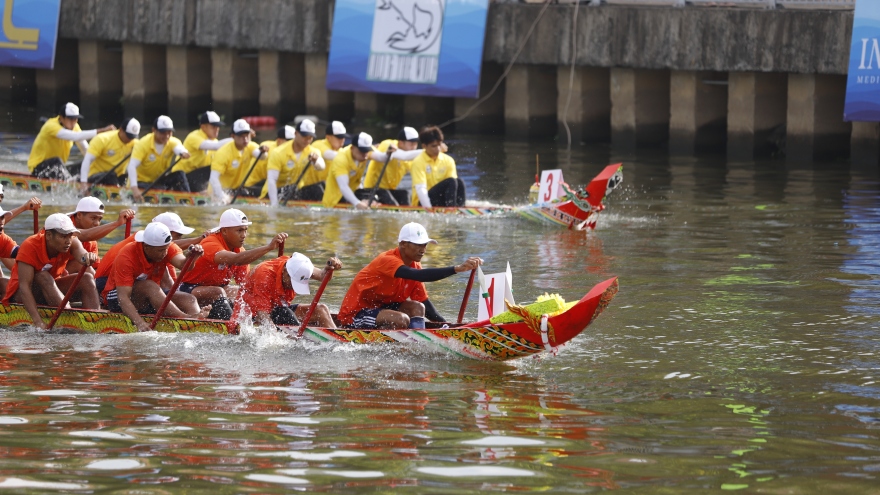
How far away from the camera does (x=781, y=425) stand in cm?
873

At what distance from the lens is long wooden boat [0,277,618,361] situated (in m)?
10.2

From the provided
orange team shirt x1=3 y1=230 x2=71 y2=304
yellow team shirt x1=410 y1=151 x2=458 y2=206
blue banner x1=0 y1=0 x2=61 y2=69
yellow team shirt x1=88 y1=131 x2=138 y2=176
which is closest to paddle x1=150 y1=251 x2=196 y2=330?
orange team shirt x1=3 y1=230 x2=71 y2=304

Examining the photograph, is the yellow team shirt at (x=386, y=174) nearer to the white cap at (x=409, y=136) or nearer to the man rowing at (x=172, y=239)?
the white cap at (x=409, y=136)

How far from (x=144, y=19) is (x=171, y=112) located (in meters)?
2.16

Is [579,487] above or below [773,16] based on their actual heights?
below

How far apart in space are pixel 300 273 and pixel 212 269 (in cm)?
149

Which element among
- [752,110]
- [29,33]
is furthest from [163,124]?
[29,33]

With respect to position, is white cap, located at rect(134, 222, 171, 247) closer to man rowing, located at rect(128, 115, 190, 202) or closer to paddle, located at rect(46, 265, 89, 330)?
paddle, located at rect(46, 265, 89, 330)

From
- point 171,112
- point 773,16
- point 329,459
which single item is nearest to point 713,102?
point 773,16

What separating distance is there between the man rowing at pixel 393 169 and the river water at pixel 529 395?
242cm

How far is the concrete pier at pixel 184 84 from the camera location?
30344 millimetres

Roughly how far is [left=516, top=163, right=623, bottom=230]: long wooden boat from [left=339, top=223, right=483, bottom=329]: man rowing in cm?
655

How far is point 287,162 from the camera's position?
65.9 feet

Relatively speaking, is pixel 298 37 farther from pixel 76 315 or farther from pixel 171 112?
pixel 76 315
